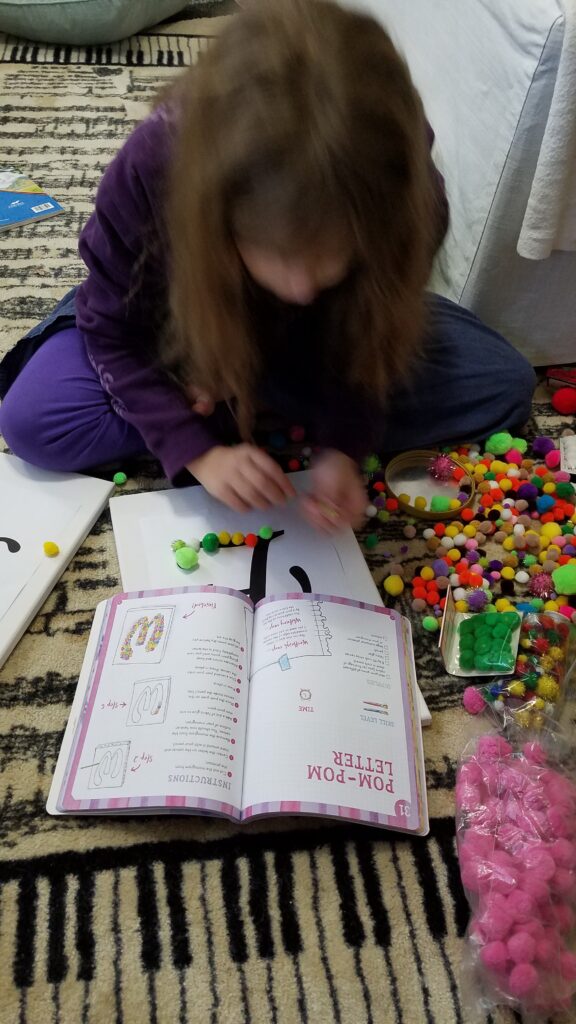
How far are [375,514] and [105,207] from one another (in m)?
0.48

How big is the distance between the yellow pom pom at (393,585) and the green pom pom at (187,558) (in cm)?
23

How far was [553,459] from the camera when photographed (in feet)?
3.53

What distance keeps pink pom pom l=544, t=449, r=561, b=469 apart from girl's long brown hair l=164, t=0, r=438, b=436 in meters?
0.49

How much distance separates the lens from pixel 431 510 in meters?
0.99

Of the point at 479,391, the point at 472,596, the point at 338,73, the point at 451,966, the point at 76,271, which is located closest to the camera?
the point at 338,73

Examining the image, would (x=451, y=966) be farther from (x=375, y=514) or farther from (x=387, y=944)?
(x=375, y=514)

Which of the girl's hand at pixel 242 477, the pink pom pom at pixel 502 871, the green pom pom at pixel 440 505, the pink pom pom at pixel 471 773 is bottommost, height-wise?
the pink pom pom at pixel 502 871

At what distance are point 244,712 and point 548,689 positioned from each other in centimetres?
33

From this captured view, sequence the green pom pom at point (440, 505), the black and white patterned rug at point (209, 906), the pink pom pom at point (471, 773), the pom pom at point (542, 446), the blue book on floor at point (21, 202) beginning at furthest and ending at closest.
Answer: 1. the blue book on floor at point (21, 202)
2. the pom pom at point (542, 446)
3. the green pom pom at point (440, 505)
4. the pink pom pom at point (471, 773)
5. the black and white patterned rug at point (209, 906)

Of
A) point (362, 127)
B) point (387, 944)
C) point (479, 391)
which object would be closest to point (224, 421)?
point (479, 391)

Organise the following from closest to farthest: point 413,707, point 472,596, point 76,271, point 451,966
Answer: point 451,966, point 413,707, point 472,596, point 76,271

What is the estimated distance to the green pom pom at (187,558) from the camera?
88cm

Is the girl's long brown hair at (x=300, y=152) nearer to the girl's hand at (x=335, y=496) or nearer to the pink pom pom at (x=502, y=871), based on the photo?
the girl's hand at (x=335, y=496)

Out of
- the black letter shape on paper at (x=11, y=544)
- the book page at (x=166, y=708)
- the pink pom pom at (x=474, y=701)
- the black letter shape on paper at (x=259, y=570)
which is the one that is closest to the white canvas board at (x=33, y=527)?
the black letter shape on paper at (x=11, y=544)
